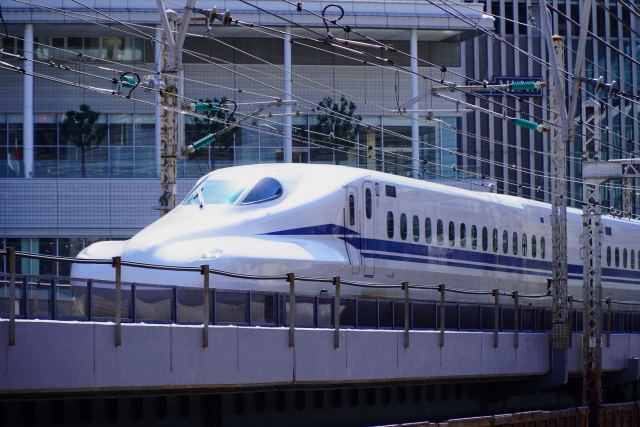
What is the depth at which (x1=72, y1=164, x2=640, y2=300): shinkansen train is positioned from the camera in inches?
792

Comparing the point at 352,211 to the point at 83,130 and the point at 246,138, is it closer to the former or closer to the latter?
the point at 83,130

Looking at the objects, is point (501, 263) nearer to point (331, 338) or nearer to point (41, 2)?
point (331, 338)

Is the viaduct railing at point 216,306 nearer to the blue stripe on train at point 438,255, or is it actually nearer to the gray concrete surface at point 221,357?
the gray concrete surface at point 221,357

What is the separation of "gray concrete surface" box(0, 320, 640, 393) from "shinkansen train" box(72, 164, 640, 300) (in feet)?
6.98

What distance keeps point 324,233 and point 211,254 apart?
9.79ft

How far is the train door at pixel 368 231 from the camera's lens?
23.2 metres

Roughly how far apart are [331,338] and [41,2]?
98.7 ft

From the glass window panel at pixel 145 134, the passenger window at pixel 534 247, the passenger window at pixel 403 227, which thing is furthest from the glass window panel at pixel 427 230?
the glass window panel at pixel 145 134

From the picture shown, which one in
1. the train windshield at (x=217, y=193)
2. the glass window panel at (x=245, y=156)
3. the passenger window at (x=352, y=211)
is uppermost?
the glass window panel at (x=245, y=156)

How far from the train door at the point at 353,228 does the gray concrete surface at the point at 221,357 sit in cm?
254

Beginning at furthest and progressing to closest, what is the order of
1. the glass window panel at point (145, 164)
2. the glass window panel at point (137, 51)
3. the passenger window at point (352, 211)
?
the glass window panel at point (137, 51)
the glass window panel at point (145, 164)
the passenger window at point (352, 211)

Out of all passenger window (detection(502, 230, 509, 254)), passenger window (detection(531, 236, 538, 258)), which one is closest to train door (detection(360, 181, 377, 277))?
passenger window (detection(502, 230, 509, 254))

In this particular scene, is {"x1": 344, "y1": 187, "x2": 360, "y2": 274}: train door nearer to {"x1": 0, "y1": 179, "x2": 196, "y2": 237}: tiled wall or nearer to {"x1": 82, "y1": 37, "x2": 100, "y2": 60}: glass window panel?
{"x1": 0, "y1": 179, "x2": 196, "y2": 237}: tiled wall

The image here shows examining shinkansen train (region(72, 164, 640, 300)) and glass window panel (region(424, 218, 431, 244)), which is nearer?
shinkansen train (region(72, 164, 640, 300))
